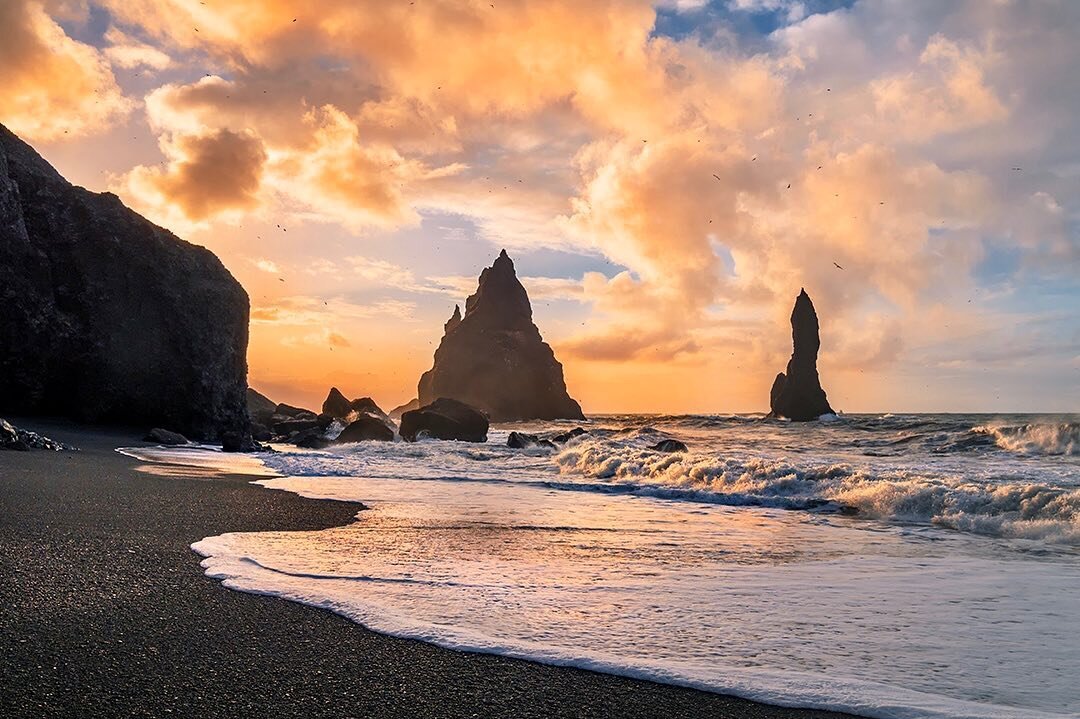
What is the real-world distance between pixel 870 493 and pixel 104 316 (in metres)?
30.2

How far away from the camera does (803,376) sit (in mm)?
88562

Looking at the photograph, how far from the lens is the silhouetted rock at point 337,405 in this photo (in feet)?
195

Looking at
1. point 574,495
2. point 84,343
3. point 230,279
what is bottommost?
point 574,495

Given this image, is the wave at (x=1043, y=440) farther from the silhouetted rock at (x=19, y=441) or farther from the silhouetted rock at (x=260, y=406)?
the silhouetted rock at (x=260, y=406)

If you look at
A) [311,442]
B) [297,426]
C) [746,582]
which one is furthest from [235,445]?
[746,582]

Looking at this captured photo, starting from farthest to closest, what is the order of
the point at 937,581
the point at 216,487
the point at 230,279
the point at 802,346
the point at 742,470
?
the point at 802,346 < the point at 230,279 < the point at 742,470 < the point at 216,487 < the point at 937,581

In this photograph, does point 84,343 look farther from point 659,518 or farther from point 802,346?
point 802,346

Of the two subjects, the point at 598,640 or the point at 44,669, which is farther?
the point at 598,640

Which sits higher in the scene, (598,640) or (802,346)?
(802,346)

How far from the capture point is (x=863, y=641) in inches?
175

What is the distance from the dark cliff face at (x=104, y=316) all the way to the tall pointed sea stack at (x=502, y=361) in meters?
64.1

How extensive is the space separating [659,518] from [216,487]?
25.1 ft

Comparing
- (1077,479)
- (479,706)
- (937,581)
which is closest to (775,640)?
(479,706)

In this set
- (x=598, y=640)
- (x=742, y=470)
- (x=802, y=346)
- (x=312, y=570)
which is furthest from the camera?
(x=802, y=346)
